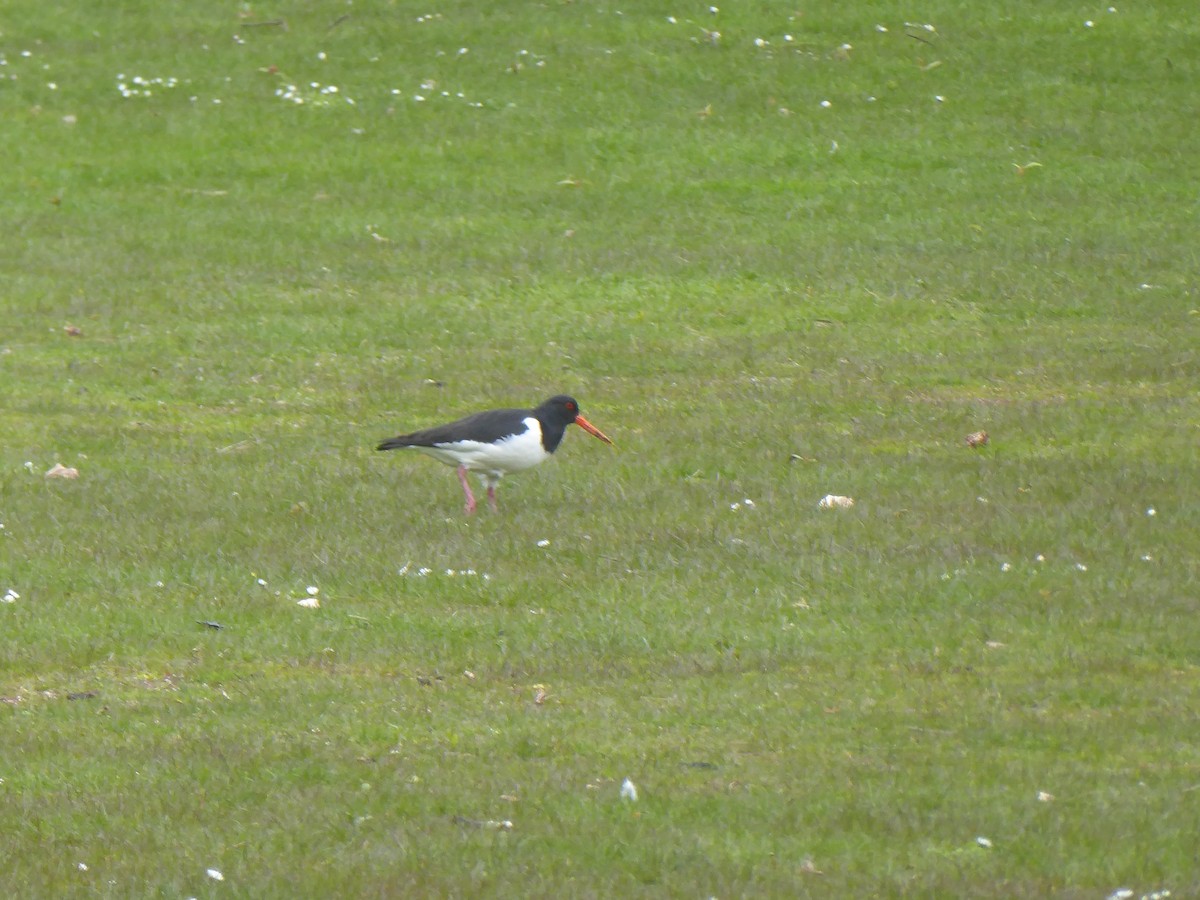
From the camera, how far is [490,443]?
11656 millimetres

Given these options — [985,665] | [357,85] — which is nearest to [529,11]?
[357,85]

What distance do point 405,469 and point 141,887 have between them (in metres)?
6.77

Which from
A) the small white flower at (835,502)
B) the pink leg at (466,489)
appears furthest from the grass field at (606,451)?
the pink leg at (466,489)

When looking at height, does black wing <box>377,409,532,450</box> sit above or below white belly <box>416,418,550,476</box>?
above

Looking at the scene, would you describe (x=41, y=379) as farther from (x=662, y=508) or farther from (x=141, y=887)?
(x=141, y=887)

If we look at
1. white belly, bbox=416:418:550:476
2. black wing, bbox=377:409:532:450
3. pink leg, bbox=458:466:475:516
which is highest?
black wing, bbox=377:409:532:450

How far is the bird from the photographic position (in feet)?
38.3

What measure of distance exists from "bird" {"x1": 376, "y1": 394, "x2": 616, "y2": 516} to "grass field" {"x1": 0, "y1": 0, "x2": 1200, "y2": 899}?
1.27 ft

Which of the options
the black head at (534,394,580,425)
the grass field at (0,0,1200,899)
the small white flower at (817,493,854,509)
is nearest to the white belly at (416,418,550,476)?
the black head at (534,394,580,425)

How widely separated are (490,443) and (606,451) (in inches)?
81.2

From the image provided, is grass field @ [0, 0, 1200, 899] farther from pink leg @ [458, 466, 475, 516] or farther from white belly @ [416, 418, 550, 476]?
white belly @ [416, 418, 550, 476]

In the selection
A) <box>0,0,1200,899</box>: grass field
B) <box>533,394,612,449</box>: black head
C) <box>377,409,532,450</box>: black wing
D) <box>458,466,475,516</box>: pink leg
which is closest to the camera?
<box>0,0,1200,899</box>: grass field

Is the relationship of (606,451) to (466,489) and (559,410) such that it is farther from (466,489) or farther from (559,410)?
(466,489)

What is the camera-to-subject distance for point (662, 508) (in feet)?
38.8
